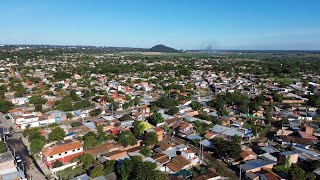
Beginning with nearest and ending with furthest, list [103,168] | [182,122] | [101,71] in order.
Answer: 1. [103,168]
2. [182,122]
3. [101,71]

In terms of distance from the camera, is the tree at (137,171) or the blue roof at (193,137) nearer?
the tree at (137,171)

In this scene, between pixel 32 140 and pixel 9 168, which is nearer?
pixel 9 168

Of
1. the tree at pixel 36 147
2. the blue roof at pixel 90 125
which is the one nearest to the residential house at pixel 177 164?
the tree at pixel 36 147

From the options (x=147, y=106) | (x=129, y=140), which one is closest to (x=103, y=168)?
(x=129, y=140)

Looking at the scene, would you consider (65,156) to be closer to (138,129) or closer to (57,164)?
(57,164)

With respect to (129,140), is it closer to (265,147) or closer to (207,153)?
(207,153)

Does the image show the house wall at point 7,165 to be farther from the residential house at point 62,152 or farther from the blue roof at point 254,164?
the blue roof at point 254,164

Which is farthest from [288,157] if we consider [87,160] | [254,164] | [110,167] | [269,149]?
[87,160]
